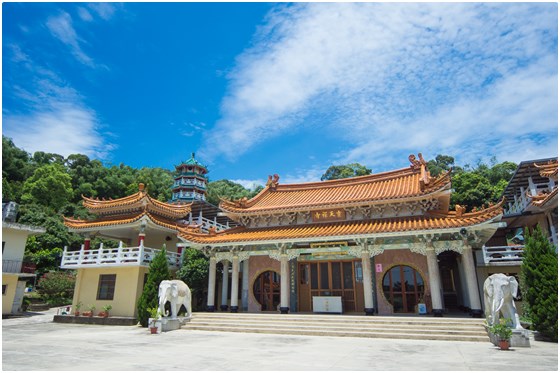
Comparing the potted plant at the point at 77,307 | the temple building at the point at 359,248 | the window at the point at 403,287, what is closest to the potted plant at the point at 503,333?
the temple building at the point at 359,248

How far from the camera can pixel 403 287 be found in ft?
49.6

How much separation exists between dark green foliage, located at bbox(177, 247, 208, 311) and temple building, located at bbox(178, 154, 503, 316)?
139 centimetres

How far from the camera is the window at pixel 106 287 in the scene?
61.5 feet

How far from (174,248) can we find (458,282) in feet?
52.7

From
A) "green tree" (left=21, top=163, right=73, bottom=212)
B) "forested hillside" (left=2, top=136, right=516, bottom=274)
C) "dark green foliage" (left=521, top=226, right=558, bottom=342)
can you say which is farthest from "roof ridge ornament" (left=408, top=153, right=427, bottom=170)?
"green tree" (left=21, top=163, right=73, bottom=212)

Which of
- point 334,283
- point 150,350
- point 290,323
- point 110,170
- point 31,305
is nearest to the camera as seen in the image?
point 150,350

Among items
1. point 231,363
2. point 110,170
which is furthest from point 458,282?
point 110,170

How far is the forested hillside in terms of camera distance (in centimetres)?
3606

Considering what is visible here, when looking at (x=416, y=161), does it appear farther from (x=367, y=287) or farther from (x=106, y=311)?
(x=106, y=311)

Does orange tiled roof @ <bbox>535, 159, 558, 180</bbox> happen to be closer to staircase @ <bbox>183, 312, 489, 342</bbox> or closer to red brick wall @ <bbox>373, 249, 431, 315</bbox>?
red brick wall @ <bbox>373, 249, 431, 315</bbox>

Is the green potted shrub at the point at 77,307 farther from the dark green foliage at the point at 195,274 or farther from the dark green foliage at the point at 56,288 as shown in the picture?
the dark green foliage at the point at 56,288

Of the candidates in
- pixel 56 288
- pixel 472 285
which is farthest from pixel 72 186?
pixel 472 285

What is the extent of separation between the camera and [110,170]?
208 ft

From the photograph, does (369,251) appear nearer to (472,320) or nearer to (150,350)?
(472,320)
